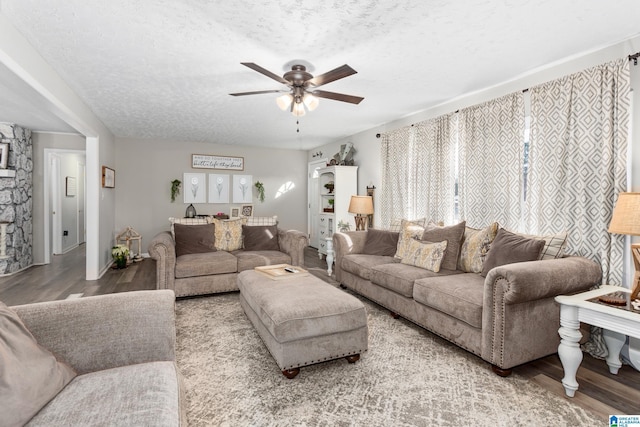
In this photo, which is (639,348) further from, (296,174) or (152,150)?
(152,150)

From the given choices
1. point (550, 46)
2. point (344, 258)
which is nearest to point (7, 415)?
point (344, 258)

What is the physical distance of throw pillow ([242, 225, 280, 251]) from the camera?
14.6ft

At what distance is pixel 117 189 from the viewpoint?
6152 millimetres

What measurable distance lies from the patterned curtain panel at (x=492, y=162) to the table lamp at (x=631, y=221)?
1079 millimetres

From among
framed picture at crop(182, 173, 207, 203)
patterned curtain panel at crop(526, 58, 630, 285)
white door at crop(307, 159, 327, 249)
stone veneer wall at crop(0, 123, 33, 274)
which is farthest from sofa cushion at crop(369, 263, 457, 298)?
stone veneer wall at crop(0, 123, 33, 274)

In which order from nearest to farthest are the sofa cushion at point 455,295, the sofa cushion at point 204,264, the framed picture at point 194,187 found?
the sofa cushion at point 455,295, the sofa cushion at point 204,264, the framed picture at point 194,187

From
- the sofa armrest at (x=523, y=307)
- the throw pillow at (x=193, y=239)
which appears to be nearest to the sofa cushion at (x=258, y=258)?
the throw pillow at (x=193, y=239)

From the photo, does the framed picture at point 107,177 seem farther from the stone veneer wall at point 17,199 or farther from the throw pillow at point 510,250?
the throw pillow at point 510,250

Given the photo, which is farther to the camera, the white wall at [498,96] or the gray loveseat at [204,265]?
the gray loveseat at [204,265]

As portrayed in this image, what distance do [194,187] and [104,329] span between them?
18.5 feet

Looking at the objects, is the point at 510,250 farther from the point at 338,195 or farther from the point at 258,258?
the point at 338,195

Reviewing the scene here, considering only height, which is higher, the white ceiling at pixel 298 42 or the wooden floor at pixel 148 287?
the white ceiling at pixel 298 42

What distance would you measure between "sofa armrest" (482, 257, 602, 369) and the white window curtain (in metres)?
1.71

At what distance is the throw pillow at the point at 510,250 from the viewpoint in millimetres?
2408
